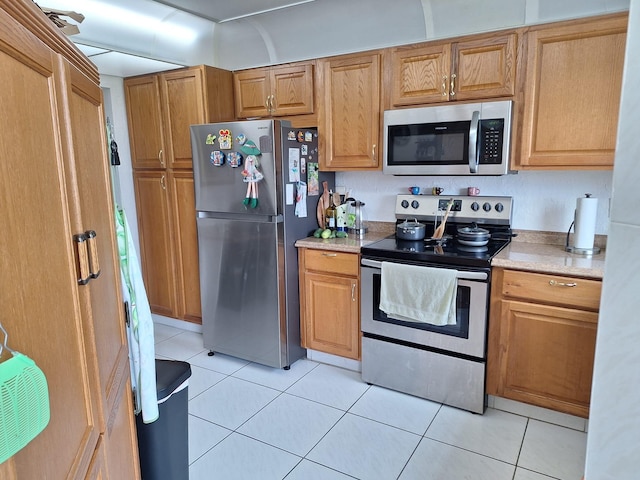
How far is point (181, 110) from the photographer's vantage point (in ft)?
10.4

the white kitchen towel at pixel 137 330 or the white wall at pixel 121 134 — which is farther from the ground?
the white wall at pixel 121 134

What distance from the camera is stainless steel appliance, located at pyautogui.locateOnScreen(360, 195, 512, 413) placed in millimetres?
2316

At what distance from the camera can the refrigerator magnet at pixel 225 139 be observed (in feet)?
9.10

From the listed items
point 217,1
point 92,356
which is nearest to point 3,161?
point 92,356

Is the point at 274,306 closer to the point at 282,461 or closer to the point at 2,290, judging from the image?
the point at 282,461

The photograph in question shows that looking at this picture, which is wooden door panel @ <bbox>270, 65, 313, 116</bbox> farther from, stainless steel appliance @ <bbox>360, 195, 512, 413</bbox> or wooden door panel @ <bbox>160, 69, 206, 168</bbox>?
stainless steel appliance @ <bbox>360, 195, 512, 413</bbox>

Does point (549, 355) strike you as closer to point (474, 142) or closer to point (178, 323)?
point (474, 142)

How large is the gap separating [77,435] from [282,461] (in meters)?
1.51

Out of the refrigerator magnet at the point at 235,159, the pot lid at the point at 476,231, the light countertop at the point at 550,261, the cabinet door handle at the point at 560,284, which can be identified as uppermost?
the refrigerator magnet at the point at 235,159

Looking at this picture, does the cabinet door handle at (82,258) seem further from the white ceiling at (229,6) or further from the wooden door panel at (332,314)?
the white ceiling at (229,6)

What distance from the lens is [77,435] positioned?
75 cm

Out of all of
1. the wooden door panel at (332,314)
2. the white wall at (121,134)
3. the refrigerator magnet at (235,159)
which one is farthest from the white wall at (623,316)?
the white wall at (121,134)

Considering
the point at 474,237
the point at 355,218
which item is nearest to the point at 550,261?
the point at 474,237

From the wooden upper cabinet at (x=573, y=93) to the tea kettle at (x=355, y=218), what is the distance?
118 cm
